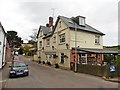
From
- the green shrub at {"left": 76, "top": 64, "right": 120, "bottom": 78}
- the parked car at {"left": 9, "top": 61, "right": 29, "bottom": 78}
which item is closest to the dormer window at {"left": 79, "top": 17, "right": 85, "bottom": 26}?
the green shrub at {"left": 76, "top": 64, "right": 120, "bottom": 78}

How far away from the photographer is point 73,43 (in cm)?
2481

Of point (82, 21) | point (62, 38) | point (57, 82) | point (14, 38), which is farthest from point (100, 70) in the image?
point (14, 38)

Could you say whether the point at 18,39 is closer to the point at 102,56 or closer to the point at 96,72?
the point at 102,56

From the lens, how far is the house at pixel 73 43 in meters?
24.3

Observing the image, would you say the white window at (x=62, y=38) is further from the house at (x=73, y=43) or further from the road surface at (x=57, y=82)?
the road surface at (x=57, y=82)

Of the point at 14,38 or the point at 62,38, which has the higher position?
the point at 14,38

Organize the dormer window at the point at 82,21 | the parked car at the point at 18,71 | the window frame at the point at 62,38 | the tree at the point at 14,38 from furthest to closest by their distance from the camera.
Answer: the tree at the point at 14,38, the dormer window at the point at 82,21, the window frame at the point at 62,38, the parked car at the point at 18,71

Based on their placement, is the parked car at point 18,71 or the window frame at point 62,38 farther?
the window frame at point 62,38

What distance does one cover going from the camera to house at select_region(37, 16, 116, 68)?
24.3 metres

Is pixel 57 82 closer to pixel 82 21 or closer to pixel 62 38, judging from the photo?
pixel 62 38

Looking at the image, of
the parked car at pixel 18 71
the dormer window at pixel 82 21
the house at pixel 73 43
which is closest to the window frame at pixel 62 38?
the house at pixel 73 43

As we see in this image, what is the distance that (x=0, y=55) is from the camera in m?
23.5

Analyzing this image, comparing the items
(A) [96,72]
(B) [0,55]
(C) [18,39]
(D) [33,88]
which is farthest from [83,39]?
(C) [18,39]

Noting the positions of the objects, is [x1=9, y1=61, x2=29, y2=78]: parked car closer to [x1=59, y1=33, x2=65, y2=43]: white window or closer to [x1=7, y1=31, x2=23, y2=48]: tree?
[x1=59, y1=33, x2=65, y2=43]: white window
